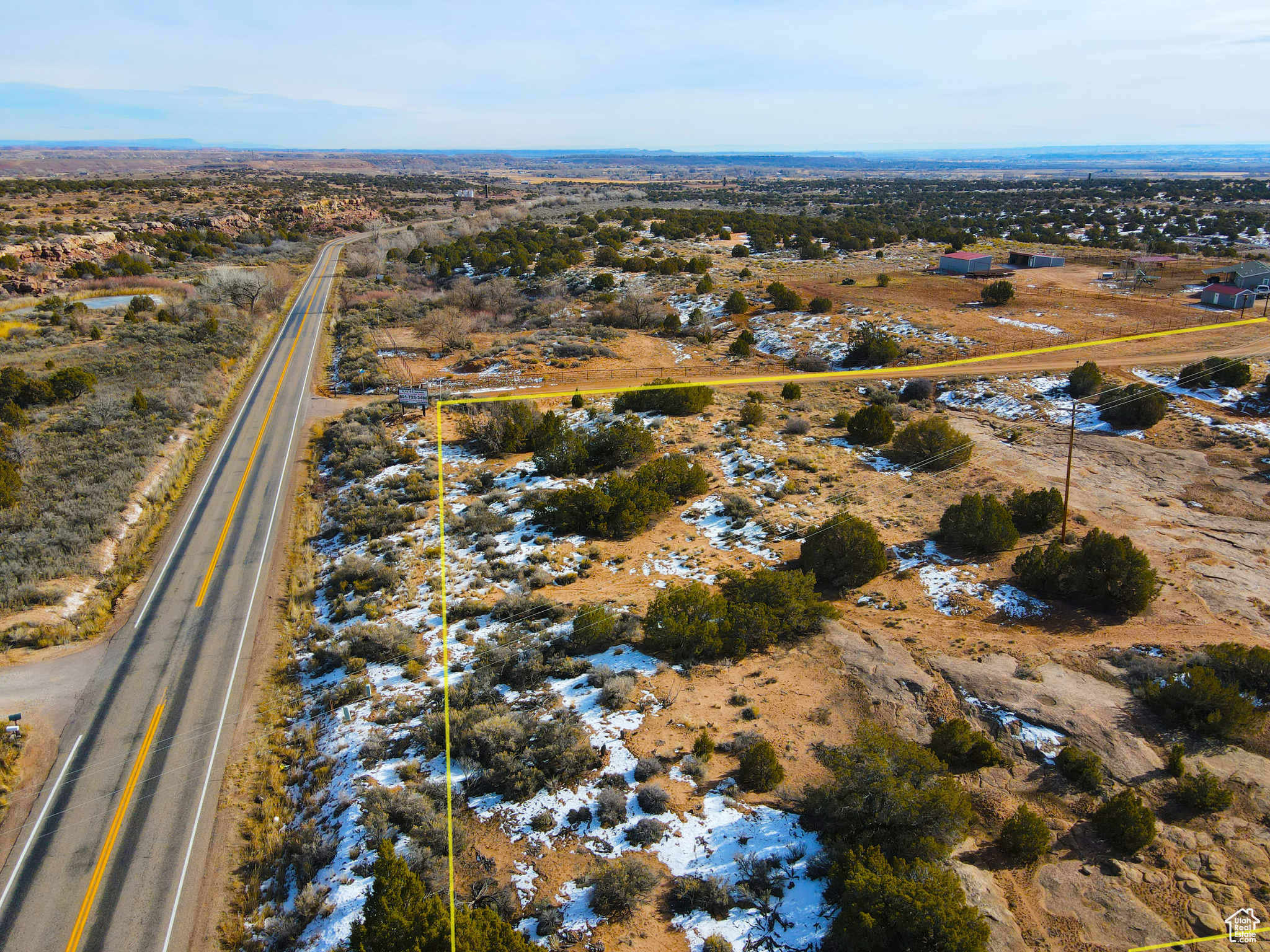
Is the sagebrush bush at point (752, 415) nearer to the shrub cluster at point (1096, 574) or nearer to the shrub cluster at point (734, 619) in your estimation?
the shrub cluster at point (1096, 574)

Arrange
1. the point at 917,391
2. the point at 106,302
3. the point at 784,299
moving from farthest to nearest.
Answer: the point at 106,302 < the point at 784,299 < the point at 917,391

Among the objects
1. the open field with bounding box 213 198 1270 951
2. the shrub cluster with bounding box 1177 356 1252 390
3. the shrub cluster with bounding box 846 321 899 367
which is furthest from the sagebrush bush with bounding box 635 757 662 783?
the shrub cluster with bounding box 1177 356 1252 390

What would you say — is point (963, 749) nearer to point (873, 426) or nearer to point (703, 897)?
point (703, 897)

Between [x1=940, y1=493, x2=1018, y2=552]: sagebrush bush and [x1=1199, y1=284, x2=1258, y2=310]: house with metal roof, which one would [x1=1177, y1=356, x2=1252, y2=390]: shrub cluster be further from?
[x1=940, y1=493, x2=1018, y2=552]: sagebrush bush

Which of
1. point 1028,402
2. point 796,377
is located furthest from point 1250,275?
point 796,377

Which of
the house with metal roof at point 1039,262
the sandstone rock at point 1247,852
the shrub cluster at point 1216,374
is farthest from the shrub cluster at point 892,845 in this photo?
the house with metal roof at point 1039,262
